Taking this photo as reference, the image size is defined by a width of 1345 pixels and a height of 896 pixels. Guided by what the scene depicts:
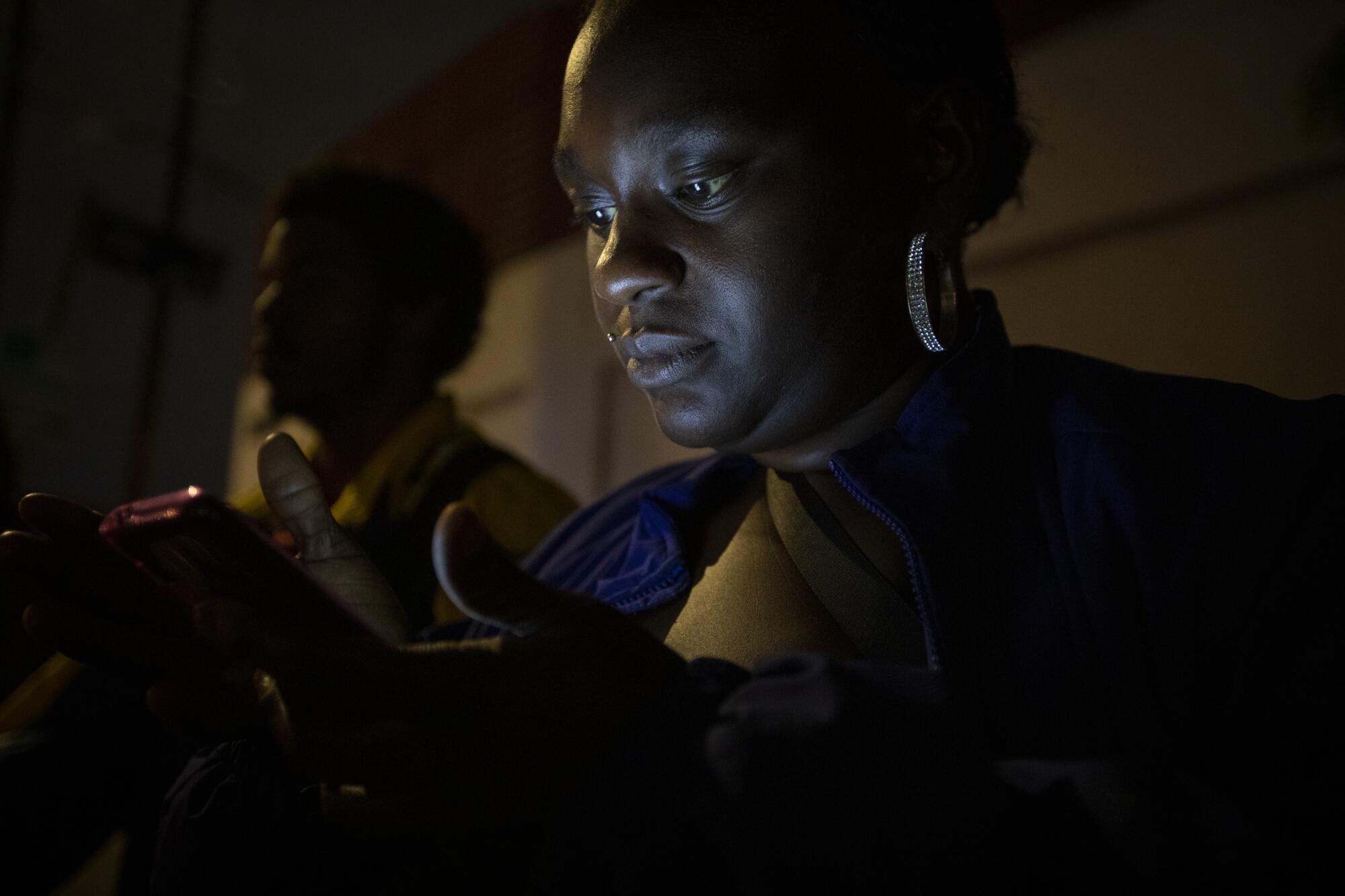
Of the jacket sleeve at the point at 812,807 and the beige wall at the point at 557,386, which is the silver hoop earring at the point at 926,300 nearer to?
the jacket sleeve at the point at 812,807

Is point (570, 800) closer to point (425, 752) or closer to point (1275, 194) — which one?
point (425, 752)

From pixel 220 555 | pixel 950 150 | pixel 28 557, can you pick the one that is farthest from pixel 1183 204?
pixel 28 557

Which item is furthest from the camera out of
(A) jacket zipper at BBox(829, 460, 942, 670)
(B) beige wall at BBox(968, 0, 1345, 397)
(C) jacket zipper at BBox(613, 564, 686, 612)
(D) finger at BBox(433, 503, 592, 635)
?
(B) beige wall at BBox(968, 0, 1345, 397)

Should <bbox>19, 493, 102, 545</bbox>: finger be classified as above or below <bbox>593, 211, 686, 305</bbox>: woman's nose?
below

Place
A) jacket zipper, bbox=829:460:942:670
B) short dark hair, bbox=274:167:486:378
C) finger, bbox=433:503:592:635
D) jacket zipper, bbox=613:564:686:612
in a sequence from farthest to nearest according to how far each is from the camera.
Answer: short dark hair, bbox=274:167:486:378
jacket zipper, bbox=613:564:686:612
jacket zipper, bbox=829:460:942:670
finger, bbox=433:503:592:635

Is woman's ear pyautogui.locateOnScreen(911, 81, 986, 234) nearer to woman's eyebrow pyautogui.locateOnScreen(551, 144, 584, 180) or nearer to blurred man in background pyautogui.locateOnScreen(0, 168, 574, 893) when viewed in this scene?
woman's eyebrow pyautogui.locateOnScreen(551, 144, 584, 180)

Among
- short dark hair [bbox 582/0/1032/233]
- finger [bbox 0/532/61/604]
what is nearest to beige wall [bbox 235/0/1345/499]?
short dark hair [bbox 582/0/1032/233]

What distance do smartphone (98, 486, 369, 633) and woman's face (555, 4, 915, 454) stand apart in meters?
0.39

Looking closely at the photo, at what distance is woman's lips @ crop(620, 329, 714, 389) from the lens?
2.76ft

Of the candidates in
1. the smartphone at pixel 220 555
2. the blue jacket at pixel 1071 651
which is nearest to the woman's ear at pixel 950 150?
the blue jacket at pixel 1071 651

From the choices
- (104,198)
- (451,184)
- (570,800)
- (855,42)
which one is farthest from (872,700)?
(104,198)

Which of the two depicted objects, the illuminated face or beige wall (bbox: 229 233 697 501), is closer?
the illuminated face

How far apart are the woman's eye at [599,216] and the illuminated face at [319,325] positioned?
1.11m

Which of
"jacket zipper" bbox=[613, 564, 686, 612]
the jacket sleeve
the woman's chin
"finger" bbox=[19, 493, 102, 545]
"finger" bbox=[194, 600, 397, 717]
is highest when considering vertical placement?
the woman's chin
